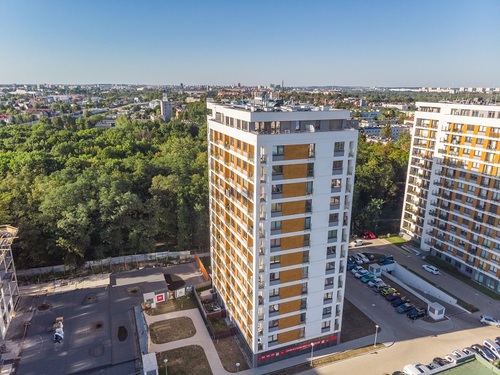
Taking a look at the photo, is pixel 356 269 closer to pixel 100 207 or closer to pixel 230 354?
pixel 230 354

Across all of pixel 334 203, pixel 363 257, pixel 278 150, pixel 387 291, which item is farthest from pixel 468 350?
pixel 278 150

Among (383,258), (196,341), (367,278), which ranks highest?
(383,258)

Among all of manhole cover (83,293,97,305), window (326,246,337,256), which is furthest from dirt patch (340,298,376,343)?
manhole cover (83,293,97,305)

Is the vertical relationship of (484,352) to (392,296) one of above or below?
below

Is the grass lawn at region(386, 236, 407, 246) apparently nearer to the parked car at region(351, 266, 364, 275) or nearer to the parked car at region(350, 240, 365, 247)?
the parked car at region(350, 240, 365, 247)

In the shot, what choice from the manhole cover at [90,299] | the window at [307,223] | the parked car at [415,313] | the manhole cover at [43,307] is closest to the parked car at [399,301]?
the parked car at [415,313]

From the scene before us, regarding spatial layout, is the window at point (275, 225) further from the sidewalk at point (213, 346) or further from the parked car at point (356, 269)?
the parked car at point (356, 269)

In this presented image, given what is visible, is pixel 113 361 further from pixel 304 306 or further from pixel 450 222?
pixel 450 222
